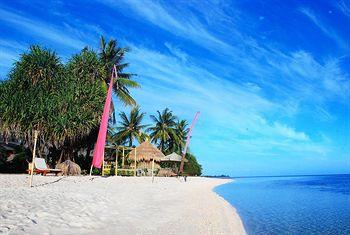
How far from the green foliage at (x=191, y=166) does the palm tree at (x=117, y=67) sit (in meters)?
19.6

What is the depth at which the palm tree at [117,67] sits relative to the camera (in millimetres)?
29250

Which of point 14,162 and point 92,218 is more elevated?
point 14,162

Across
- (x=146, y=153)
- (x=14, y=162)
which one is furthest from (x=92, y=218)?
(x=146, y=153)

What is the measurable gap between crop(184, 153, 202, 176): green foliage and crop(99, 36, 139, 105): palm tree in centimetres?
1963

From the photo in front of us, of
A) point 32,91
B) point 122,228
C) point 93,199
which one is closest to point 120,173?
point 32,91

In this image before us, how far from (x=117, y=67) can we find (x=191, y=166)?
22.5 metres

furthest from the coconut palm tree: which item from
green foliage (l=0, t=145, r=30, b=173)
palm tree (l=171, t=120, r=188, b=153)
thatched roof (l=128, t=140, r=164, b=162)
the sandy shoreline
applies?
the sandy shoreline

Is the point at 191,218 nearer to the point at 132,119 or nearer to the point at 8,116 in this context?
the point at 8,116

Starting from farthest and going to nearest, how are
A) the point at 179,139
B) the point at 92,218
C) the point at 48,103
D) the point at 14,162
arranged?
the point at 179,139
the point at 14,162
the point at 48,103
the point at 92,218

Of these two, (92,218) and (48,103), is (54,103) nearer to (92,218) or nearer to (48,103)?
(48,103)

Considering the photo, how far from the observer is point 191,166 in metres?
48.3

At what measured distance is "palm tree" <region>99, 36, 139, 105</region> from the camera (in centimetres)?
2925

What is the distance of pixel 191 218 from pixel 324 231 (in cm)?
443

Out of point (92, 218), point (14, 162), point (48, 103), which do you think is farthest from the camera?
point (14, 162)
